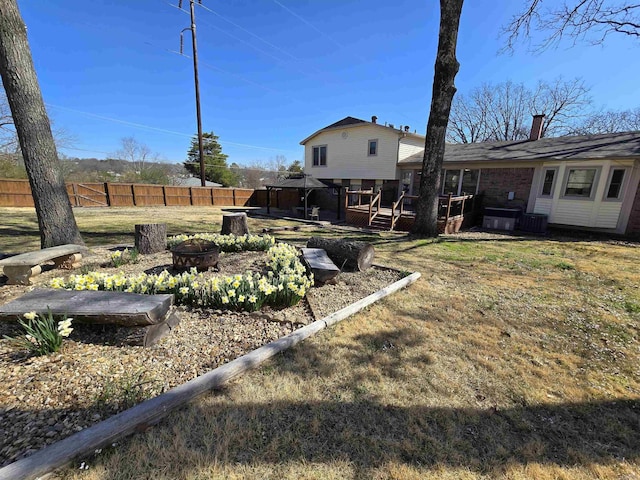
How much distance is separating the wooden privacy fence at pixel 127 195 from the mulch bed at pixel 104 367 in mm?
17219

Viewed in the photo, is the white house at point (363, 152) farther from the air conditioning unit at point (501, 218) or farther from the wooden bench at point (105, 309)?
the wooden bench at point (105, 309)

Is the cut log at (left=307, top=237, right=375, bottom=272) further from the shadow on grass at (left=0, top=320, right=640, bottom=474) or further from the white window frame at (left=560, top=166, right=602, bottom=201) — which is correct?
the white window frame at (left=560, top=166, right=602, bottom=201)

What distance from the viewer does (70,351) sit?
245 cm

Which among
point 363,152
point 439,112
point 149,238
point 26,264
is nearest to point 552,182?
point 439,112

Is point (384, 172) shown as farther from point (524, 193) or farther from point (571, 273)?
point (571, 273)

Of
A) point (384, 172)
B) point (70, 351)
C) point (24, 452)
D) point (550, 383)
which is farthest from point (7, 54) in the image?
point (384, 172)

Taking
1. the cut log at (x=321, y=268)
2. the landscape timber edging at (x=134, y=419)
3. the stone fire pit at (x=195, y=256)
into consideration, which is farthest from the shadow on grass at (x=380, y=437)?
the stone fire pit at (x=195, y=256)

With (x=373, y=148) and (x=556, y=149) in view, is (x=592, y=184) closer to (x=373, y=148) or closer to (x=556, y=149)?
(x=556, y=149)

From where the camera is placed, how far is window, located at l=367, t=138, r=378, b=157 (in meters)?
17.2

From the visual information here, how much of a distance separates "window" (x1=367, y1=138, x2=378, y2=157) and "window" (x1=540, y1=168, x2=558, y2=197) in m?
8.59

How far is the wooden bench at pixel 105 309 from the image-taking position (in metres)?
2.44

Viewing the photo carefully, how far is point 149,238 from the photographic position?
5.82 metres

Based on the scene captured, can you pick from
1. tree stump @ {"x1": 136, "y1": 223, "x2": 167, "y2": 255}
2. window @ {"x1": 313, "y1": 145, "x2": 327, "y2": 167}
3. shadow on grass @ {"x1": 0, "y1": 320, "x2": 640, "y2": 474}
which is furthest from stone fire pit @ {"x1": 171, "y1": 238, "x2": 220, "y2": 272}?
window @ {"x1": 313, "y1": 145, "x2": 327, "y2": 167}

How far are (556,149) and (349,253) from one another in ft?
41.4
